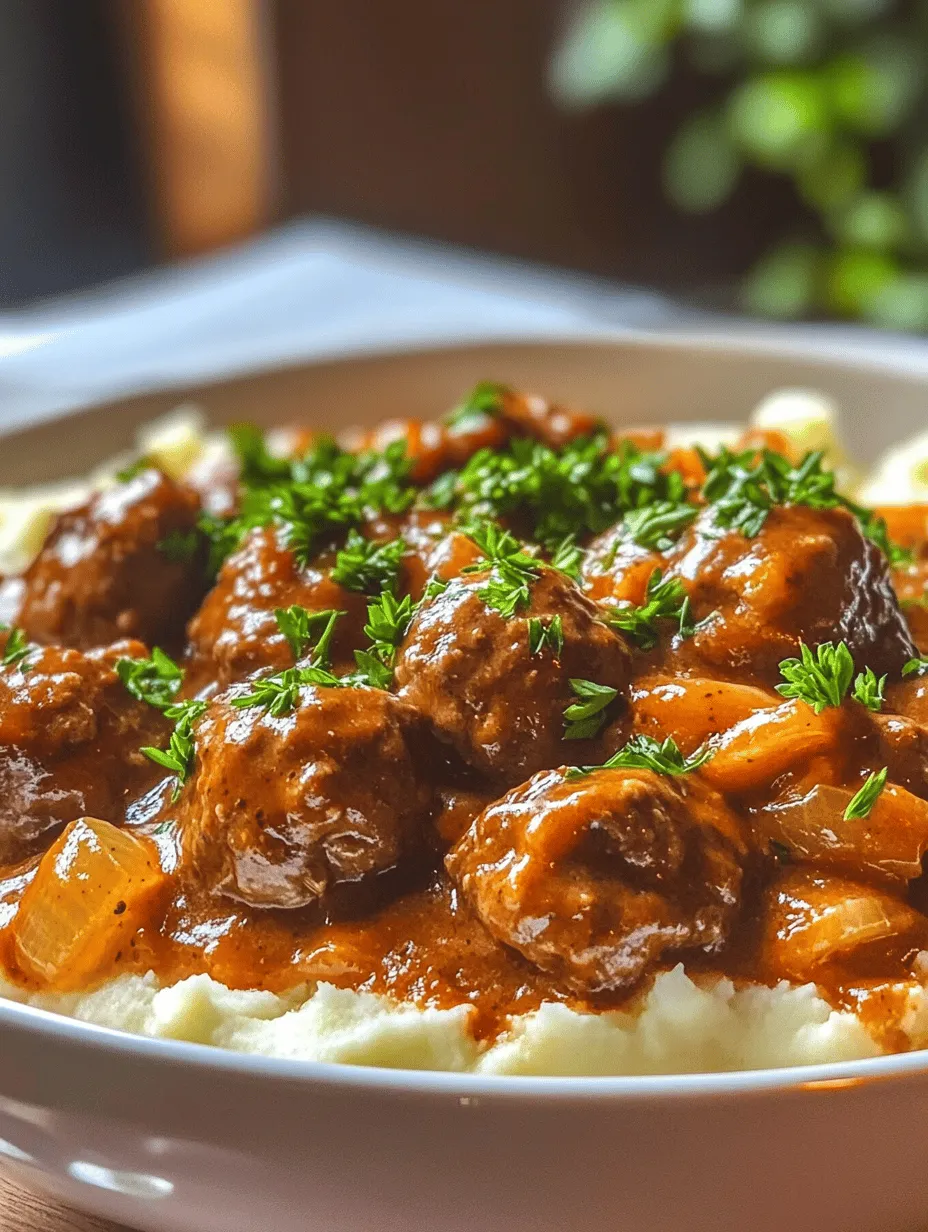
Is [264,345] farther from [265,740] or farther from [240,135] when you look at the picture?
[240,135]

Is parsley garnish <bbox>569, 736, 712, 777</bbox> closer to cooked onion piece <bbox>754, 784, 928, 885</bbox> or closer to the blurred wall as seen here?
cooked onion piece <bbox>754, 784, 928, 885</bbox>

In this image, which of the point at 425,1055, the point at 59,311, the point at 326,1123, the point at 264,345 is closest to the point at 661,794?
the point at 425,1055

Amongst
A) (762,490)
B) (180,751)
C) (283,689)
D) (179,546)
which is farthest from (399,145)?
(283,689)

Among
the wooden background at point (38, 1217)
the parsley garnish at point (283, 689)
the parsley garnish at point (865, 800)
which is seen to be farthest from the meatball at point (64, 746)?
the parsley garnish at point (865, 800)

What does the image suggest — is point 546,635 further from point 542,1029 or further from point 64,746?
point 64,746

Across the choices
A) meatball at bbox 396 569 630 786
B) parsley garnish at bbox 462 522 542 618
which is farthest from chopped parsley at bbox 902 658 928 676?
parsley garnish at bbox 462 522 542 618

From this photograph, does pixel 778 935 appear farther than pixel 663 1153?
Yes
